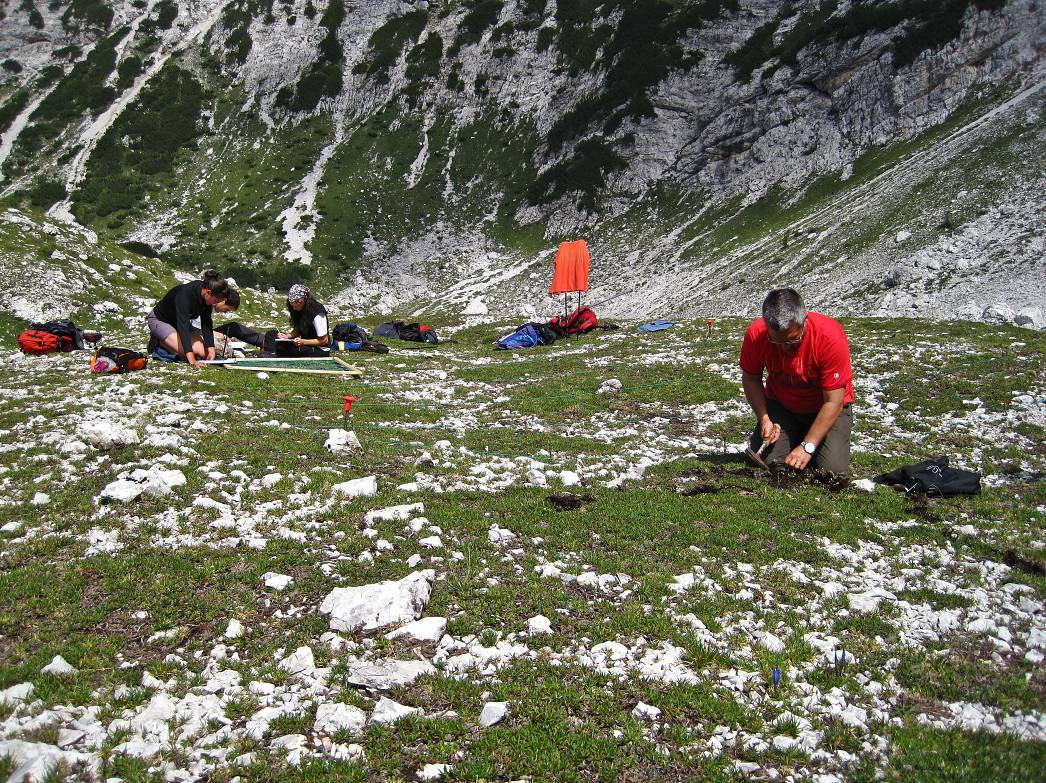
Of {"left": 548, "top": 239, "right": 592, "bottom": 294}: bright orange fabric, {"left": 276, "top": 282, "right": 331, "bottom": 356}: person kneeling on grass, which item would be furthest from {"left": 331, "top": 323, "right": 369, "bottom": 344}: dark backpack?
{"left": 548, "top": 239, "right": 592, "bottom": 294}: bright orange fabric

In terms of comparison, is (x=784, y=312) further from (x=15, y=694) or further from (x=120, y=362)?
(x=120, y=362)

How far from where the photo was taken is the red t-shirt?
8922 millimetres

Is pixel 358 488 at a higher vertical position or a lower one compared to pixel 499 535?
higher

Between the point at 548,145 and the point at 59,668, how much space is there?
80.5 meters

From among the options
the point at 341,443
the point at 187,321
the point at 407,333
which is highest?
the point at 187,321

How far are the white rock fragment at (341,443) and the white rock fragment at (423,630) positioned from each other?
5.22 metres

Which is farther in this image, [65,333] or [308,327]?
[65,333]

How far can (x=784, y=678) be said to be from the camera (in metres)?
4.97

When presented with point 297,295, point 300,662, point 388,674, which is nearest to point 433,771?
point 388,674

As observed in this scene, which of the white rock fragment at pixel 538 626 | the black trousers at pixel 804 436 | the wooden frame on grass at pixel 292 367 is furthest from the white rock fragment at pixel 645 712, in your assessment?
the wooden frame on grass at pixel 292 367

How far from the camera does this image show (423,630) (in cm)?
552

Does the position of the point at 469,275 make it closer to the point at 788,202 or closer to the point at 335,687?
the point at 788,202

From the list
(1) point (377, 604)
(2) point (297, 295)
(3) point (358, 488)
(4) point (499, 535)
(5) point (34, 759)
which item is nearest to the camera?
(5) point (34, 759)

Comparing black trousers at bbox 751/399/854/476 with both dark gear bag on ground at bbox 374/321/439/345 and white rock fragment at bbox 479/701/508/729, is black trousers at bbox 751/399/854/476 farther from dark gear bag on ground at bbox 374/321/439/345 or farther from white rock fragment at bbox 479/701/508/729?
dark gear bag on ground at bbox 374/321/439/345
